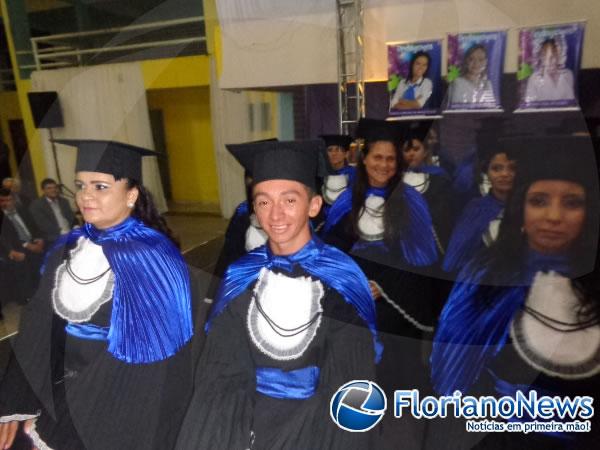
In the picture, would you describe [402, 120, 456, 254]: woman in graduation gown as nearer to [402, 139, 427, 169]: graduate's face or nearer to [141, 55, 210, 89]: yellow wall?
[402, 139, 427, 169]: graduate's face

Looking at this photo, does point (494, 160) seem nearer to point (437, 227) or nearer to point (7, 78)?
point (437, 227)

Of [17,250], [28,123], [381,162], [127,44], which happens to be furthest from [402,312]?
[28,123]

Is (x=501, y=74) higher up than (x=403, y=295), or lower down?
higher up

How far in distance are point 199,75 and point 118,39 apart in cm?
241

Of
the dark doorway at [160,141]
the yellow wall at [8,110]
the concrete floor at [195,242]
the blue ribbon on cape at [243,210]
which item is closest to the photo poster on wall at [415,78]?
the blue ribbon on cape at [243,210]

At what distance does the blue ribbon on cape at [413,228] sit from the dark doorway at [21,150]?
991 cm

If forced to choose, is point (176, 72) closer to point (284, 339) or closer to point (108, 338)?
point (108, 338)

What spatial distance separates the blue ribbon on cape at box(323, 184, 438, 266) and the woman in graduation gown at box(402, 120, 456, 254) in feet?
0.66

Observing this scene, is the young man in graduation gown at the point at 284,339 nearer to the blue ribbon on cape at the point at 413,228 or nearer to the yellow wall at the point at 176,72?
the blue ribbon on cape at the point at 413,228

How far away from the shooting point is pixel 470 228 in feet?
10.8

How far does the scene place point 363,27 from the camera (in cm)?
573

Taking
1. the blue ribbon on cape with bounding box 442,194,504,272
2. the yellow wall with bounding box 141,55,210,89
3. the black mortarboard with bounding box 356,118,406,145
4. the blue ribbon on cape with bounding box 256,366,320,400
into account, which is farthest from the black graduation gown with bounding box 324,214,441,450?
the yellow wall with bounding box 141,55,210,89

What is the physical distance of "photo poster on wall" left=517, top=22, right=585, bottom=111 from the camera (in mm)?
5145

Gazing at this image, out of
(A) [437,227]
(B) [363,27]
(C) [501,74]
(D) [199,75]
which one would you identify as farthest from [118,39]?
(A) [437,227]
